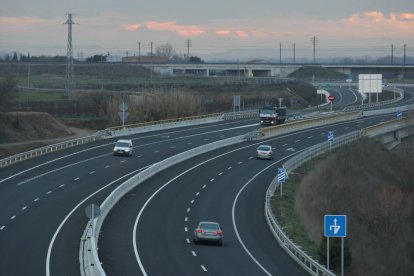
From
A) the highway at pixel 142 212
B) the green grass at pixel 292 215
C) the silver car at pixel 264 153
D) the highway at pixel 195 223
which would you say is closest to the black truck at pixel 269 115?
the highway at pixel 142 212

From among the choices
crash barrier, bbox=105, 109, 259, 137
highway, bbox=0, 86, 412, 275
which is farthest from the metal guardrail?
crash barrier, bbox=105, 109, 259, 137

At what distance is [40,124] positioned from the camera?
245 ft

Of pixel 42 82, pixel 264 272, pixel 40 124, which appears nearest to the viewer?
pixel 264 272

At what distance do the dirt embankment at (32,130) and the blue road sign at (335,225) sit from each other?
41.7m

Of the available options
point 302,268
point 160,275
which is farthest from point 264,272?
point 160,275

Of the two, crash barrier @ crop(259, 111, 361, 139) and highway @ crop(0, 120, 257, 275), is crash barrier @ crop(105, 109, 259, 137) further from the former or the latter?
crash barrier @ crop(259, 111, 361, 139)

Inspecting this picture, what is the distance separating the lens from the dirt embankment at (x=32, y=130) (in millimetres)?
69119

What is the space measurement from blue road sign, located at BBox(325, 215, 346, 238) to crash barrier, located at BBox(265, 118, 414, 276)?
3.52 ft

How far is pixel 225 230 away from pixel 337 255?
640cm

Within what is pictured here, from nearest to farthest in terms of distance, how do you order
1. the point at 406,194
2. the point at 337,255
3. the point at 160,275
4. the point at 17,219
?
1. the point at 160,275
2. the point at 337,255
3. the point at 17,219
4. the point at 406,194

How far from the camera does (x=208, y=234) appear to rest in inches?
1228

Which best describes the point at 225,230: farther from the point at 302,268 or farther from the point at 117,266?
the point at 117,266

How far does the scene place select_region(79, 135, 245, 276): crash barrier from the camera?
24.5m

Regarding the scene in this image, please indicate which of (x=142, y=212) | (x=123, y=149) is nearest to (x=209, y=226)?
(x=142, y=212)
